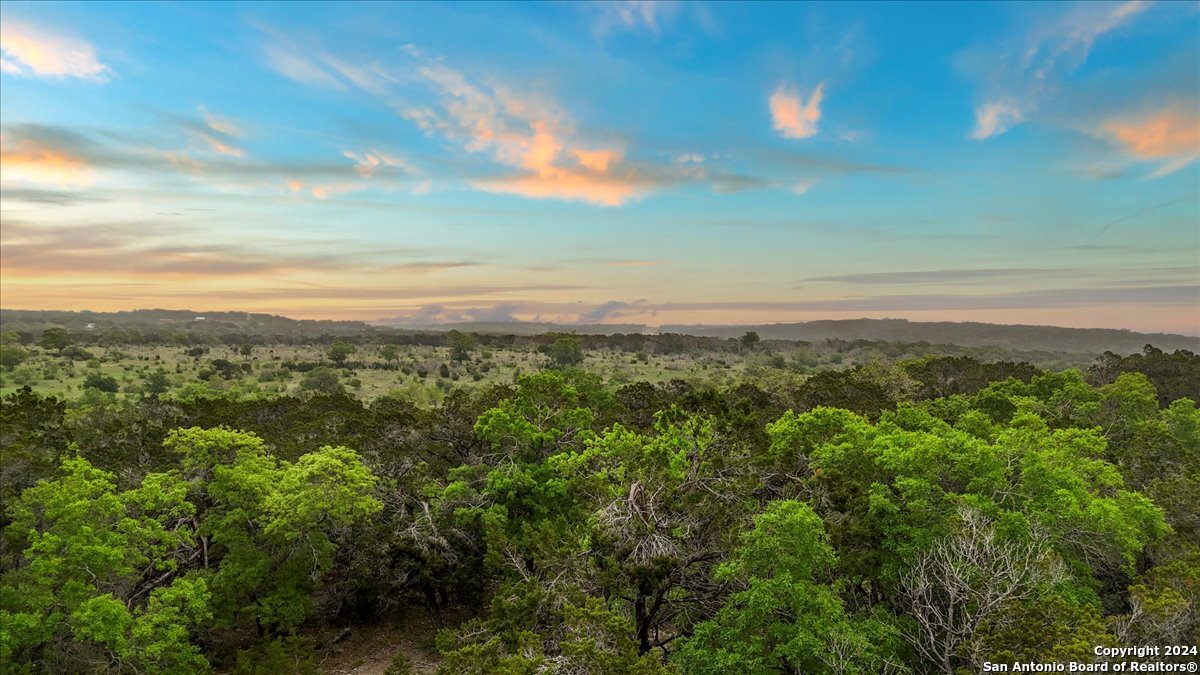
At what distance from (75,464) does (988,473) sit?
2790 centimetres

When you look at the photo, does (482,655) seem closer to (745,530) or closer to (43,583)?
(745,530)

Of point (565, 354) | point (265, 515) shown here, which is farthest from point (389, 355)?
point (265, 515)

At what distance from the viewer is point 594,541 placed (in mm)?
17984

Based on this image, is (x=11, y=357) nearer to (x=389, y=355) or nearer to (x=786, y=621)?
(x=389, y=355)

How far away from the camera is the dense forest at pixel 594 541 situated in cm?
1570

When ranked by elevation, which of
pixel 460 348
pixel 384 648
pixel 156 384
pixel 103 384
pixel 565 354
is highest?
pixel 460 348

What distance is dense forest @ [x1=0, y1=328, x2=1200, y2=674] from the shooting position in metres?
15.7

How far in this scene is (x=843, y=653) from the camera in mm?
15227

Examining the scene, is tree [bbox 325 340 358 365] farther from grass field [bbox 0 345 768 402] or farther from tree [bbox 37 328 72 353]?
tree [bbox 37 328 72 353]

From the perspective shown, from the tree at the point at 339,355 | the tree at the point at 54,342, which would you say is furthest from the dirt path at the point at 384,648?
the tree at the point at 54,342

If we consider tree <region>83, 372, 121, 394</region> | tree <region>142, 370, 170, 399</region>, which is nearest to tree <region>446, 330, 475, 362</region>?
tree <region>142, 370, 170, 399</region>

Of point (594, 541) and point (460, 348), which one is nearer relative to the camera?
point (594, 541)

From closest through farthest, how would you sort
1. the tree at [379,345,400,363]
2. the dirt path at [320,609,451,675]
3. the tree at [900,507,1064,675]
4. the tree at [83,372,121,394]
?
the tree at [900,507,1064,675] → the dirt path at [320,609,451,675] → the tree at [83,372,121,394] → the tree at [379,345,400,363]

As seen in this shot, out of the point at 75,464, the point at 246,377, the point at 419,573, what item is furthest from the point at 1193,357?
the point at 246,377
